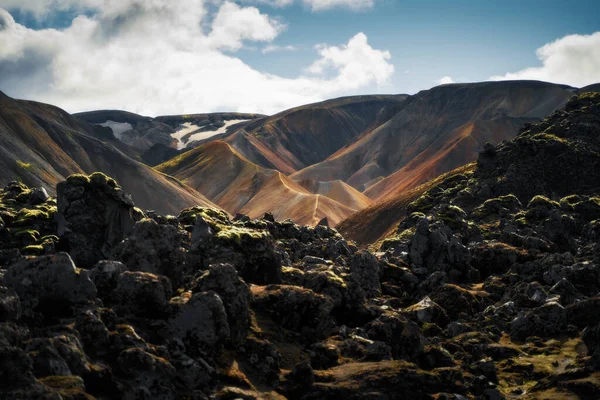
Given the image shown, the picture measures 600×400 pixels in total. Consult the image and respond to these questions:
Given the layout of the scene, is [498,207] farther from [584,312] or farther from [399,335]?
[399,335]

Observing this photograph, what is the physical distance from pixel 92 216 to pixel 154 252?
13150mm

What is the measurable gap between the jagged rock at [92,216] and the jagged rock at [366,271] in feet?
53.8

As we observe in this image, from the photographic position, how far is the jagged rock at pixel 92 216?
41.5 meters

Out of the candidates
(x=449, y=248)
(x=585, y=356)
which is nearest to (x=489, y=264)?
(x=449, y=248)

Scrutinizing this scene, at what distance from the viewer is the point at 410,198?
16425cm

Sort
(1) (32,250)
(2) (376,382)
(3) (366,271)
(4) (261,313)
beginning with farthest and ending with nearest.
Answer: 1. (3) (366,271)
2. (1) (32,250)
3. (4) (261,313)
4. (2) (376,382)

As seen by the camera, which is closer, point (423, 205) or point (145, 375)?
point (145, 375)

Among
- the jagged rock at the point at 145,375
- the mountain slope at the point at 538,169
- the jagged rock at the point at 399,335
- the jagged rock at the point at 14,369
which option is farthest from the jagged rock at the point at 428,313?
the mountain slope at the point at 538,169

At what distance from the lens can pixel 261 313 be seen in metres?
31.5

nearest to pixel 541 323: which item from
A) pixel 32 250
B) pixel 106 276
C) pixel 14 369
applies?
pixel 106 276

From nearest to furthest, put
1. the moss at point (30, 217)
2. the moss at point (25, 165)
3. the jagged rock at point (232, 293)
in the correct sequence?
the jagged rock at point (232, 293) → the moss at point (30, 217) → the moss at point (25, 165)

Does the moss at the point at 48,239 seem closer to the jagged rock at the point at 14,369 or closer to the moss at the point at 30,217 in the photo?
the moss at the point at 30,217

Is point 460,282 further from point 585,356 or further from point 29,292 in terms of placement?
point 29,292

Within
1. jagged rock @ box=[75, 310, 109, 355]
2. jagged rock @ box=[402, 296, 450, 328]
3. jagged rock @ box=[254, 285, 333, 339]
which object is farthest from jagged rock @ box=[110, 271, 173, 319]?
jagged rock @ box=[402, 296, 450, 328]
